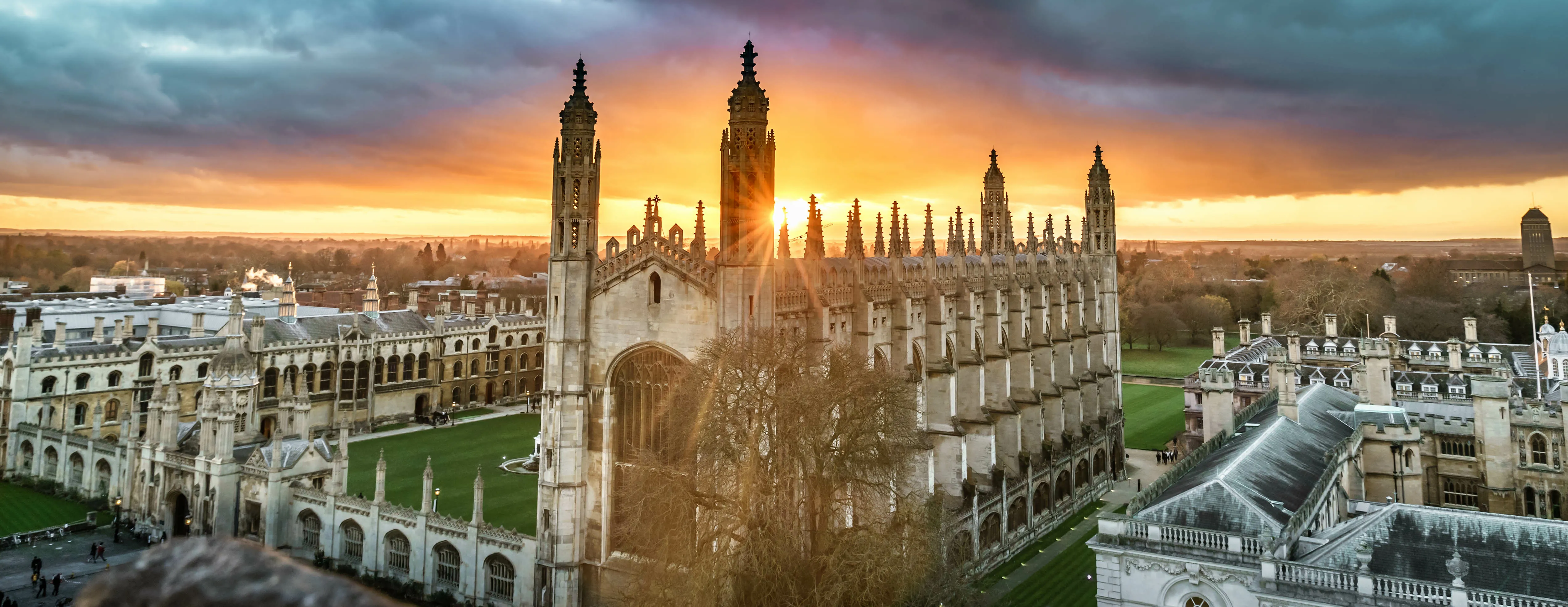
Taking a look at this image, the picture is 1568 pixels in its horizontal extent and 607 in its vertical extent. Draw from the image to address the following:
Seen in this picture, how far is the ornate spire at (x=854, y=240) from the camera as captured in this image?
90.5ft

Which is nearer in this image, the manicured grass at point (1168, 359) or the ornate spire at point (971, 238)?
the ornate spire at point (971, 238)

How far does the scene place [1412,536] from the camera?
60.6 feet

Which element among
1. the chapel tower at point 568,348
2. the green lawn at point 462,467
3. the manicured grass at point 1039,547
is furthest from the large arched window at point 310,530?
the manicured grass at point 1039,547

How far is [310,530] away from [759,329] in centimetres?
1855

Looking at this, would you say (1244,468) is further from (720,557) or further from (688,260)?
(688,260)

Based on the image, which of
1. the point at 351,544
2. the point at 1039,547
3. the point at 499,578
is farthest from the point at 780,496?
the point at 1039,547

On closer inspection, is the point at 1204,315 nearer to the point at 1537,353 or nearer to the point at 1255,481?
the point at 1537,353

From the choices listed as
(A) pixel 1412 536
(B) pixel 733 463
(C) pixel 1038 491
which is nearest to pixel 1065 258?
(C) pixel 1038 491

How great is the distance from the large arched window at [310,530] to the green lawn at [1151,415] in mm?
39020

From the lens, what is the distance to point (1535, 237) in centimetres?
10019

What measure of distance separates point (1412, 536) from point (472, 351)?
59.6 meters

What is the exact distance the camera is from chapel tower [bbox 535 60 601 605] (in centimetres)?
2389

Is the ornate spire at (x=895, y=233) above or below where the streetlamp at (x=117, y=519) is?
above

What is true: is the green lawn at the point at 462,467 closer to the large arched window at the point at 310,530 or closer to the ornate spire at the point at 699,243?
the large arched window at the point at 310,530
